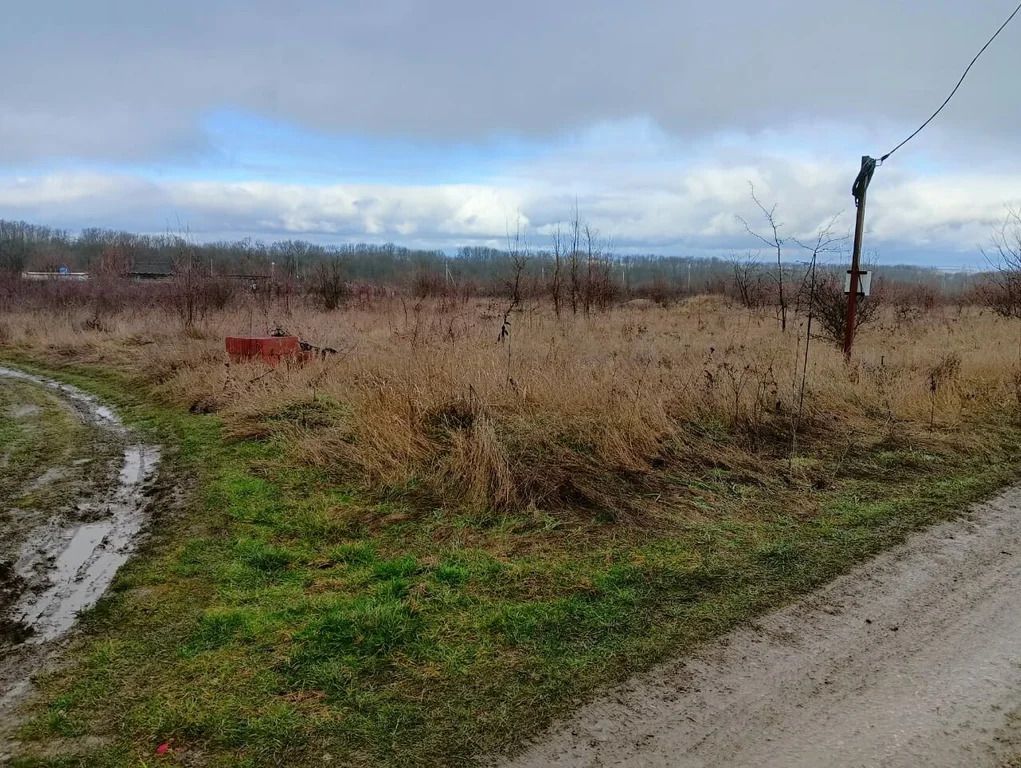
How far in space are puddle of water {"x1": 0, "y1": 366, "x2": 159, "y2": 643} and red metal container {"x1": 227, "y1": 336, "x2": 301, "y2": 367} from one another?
164 inches

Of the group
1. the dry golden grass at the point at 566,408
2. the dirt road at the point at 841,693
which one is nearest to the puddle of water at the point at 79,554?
the dry golden grass at the point at 566,408

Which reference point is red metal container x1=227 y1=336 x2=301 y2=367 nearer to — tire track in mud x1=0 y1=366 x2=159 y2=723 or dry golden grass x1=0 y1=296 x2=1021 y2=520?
dry golden grass x1=0 y1=296 x2=1021 y2=520

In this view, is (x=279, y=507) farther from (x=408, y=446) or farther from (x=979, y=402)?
(x=979, y=402)

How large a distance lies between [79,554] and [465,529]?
2.59 metres

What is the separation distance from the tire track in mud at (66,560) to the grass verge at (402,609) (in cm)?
17

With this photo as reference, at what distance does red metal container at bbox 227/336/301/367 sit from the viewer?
10742mm

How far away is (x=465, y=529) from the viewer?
4586mm

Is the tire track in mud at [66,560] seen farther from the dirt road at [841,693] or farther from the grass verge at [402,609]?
the dirt road at [841,693]

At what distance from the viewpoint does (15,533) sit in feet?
15.7

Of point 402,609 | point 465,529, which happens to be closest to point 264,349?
point 465,529

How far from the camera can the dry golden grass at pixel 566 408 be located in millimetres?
5426

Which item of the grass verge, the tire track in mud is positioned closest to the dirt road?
the grass verge

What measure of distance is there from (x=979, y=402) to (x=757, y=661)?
22.7 ft

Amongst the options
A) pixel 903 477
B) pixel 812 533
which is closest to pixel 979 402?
pixel 903 477
